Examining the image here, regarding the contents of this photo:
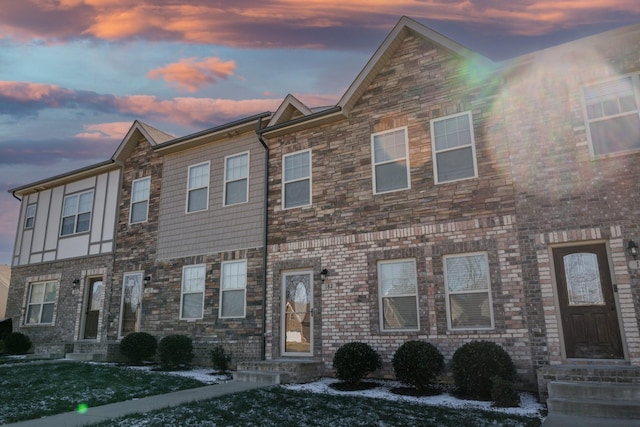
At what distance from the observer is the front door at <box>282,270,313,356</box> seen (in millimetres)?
12297

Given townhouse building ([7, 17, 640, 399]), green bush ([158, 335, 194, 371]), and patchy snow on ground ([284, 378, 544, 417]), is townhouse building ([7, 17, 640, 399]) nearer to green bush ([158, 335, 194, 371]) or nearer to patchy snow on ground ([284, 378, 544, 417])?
patchy snow on ground ([284, 378, 544, 417])

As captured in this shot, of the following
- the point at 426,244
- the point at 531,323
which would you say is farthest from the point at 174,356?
the point at 531,323

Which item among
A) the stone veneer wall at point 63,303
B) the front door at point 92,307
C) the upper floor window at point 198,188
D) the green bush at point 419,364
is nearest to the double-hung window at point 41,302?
the stone veneer wall at point 63,303

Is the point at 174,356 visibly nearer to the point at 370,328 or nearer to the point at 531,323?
the point at 370,328

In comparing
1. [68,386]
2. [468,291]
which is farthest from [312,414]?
[68,386]

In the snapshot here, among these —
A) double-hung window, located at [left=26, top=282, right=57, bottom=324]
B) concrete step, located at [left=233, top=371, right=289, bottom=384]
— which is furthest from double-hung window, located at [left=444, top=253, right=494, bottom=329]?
double-hung window, located at [left=26, top=282, right=57, bottom=324]

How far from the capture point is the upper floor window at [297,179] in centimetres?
1316

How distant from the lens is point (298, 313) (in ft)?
41.2

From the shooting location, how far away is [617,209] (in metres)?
9.00

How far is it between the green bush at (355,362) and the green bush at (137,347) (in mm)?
6428

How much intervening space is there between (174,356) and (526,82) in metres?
11.2

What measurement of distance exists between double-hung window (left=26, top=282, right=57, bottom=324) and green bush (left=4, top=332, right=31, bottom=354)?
1.01m

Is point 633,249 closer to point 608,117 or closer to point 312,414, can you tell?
point 608,117

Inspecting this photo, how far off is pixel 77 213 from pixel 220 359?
10.1 metres
